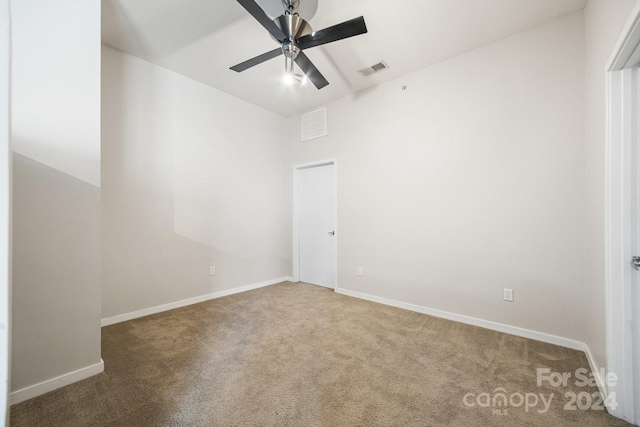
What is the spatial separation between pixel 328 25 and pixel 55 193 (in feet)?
7.85

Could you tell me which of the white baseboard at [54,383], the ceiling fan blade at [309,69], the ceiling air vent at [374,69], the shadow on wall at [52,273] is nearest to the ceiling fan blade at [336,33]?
the ceiling fan blade at [309,69]

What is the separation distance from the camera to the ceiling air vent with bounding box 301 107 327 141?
380 centimetres

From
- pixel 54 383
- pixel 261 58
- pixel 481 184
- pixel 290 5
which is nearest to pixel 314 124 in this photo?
pixel 261 58

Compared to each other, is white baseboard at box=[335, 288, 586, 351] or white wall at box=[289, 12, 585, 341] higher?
white wall at box=[289, 12, 585, 341]

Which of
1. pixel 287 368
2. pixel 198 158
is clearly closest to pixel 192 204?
pixel 198 158

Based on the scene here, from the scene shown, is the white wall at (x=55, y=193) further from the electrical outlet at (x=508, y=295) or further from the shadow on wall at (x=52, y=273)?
the electrical outlet at (x=508, y=295)

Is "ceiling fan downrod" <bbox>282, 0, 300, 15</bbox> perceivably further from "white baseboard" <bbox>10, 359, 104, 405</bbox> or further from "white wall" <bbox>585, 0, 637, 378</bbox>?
"white baseboard" <bbox>10, 359, 104, 405</bbox>

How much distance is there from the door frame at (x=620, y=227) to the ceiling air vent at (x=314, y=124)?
9.54 feet

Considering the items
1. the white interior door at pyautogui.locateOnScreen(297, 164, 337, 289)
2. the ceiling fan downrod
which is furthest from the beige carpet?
the ceiling fan downrod

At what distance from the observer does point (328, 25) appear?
2.22 metres

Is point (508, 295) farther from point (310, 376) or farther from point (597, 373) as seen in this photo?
point (310, 376)

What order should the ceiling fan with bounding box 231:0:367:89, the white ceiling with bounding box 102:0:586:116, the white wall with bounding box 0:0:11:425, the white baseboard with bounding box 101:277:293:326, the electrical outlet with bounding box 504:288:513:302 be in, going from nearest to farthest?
the white wall with bounding box 0:0:11:425, the ceiling fan with bounding box 231:0:367:89, the white ceiling with bounding box 102:0:586:116, the electrical outlet with bounding box 504:288:513:302, the white baseboard with bounding box 101:277:293:326

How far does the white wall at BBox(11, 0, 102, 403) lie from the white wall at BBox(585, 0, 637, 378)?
312cm

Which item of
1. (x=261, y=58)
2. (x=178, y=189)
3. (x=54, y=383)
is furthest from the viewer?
(x=178, y=189)
